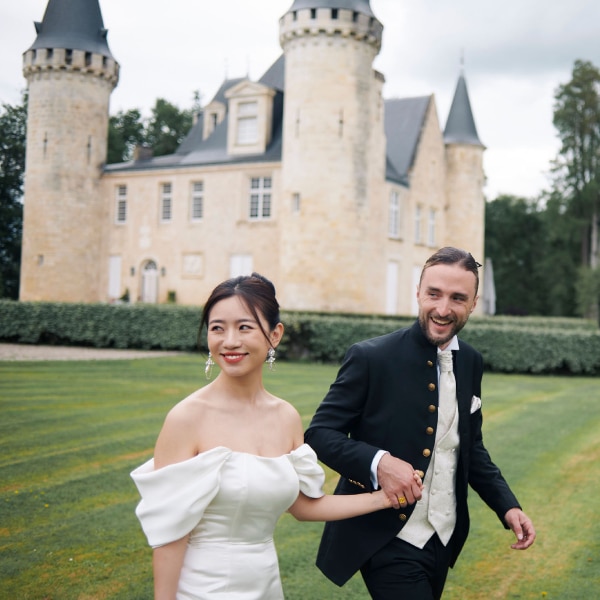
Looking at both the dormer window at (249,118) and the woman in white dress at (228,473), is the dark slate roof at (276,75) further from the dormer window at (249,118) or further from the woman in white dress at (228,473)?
the woman in white dress at (228,473)

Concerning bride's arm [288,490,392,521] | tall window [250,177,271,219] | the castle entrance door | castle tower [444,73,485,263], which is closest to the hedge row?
tall window [250,177,271,219]

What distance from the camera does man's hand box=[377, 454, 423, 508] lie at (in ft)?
8.43

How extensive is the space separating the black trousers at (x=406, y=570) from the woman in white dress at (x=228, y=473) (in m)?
0.45

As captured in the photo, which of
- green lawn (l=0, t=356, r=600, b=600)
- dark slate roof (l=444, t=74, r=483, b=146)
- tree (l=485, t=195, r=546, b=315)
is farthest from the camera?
tree (l=485, t=195, r=546, b=315)

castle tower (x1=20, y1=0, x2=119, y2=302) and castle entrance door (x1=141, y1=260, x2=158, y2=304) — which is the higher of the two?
castle tower (x1=20, y1=0, x2=119, y2=302)

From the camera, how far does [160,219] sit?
1259 inches

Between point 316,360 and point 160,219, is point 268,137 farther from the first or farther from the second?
point 316,360

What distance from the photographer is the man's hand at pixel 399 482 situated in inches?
101

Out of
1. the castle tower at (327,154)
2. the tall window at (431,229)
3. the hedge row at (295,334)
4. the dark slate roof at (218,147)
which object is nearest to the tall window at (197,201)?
the dark slate roof at (218,147)

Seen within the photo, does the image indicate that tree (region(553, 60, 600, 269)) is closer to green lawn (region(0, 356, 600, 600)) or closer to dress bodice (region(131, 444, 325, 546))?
green lawn (region(0, 356, 600, 600))

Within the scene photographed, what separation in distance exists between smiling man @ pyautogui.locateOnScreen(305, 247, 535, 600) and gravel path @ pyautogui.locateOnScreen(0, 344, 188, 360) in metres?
15.2

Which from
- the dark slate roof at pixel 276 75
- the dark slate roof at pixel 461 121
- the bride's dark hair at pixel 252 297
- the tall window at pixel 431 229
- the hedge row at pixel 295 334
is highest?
the dark slate roof at pixel 276 75

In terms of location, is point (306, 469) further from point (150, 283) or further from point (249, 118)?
point (150, 283)

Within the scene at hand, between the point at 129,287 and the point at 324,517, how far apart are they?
1180 inches
